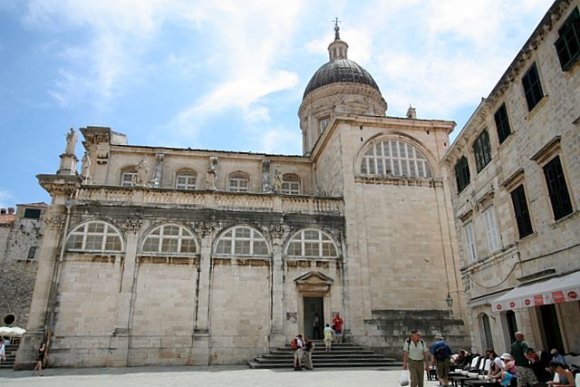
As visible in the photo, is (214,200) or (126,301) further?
(214,200)

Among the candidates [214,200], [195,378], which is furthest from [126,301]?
[195,378]

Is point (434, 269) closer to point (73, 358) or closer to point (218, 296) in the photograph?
point (218, 296)

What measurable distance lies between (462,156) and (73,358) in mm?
19183

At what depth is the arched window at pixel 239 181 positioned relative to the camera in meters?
28.9

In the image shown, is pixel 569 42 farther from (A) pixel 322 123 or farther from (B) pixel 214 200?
(A) pixel 322 123

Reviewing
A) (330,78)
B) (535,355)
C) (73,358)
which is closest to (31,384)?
(73,358)

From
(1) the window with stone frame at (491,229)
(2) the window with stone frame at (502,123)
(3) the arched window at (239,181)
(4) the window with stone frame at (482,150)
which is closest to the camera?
(2) the window with stone frame at (502,123)

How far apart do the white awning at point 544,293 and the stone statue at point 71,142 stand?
68.5ft

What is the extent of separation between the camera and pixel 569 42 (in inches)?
449

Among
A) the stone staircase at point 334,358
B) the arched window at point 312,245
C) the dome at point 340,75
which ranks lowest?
the stone staircase at point 334,358

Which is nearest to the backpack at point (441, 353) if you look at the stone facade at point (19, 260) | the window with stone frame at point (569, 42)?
the window with stone frame at point (569, 42)

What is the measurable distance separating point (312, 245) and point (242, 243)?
12.2ft

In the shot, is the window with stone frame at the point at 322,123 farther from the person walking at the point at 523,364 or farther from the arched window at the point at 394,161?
the person walking at the point at 523,364

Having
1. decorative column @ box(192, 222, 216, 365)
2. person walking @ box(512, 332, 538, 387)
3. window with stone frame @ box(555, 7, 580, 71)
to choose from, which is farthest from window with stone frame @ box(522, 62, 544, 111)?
decorative column @ box(192, 222, 216, 365)
